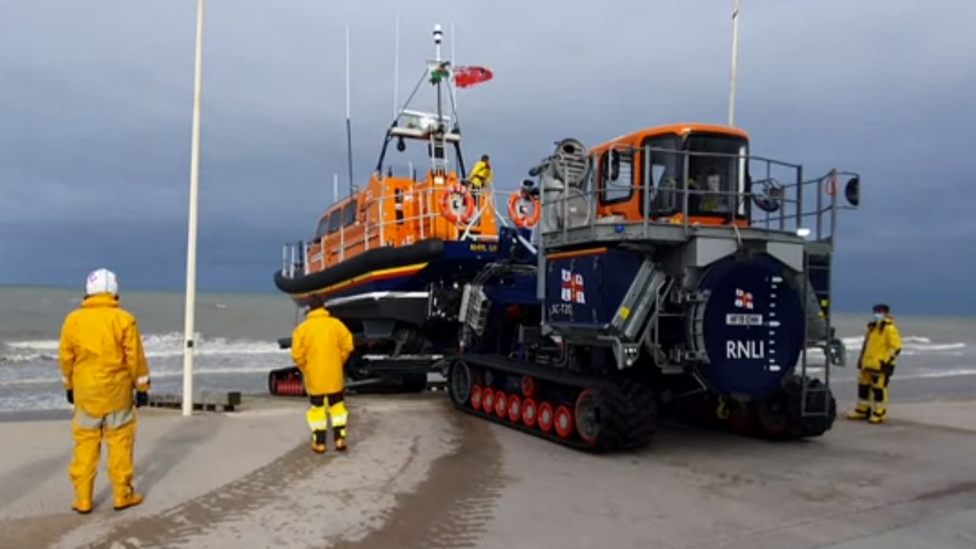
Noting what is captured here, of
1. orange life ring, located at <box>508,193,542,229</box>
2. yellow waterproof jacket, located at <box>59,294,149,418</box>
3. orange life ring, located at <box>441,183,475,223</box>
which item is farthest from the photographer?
orange life ring, located at <box>508,193,542,229</box>

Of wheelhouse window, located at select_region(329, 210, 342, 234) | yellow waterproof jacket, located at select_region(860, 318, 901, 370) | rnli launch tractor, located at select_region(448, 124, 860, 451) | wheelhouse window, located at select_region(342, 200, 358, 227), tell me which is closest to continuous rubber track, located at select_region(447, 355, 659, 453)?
rnli launch tractor, located at select_region(448, 124, 860, 451)

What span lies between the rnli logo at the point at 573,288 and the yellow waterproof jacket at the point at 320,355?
8.27 feet

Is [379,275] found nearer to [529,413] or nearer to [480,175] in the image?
[480,175]

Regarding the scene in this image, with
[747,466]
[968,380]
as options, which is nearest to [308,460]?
[747,466]

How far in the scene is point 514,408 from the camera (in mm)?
10367

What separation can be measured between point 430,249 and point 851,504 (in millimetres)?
7182

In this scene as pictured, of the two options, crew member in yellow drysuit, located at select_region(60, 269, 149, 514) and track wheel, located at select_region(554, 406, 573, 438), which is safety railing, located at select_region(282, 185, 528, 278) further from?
crew member in yellow drysuit, located at select_region(60, 269, 149, 514)

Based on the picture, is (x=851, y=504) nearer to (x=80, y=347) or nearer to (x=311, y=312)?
(x=311, y=312)

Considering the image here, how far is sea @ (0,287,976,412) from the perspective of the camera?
61.5 feet

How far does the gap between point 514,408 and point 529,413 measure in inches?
15.6

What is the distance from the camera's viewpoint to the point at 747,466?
8.15 m

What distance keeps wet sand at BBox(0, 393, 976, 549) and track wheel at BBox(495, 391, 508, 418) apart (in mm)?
519

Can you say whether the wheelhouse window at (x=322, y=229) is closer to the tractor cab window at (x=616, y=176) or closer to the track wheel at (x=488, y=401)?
the track wheel at (x=488, y=401)

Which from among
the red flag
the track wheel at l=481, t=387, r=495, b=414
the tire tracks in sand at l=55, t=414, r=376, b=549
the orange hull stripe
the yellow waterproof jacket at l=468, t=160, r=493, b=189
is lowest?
the tire tracks in sand at l=55, t=414, r=376, b=549
